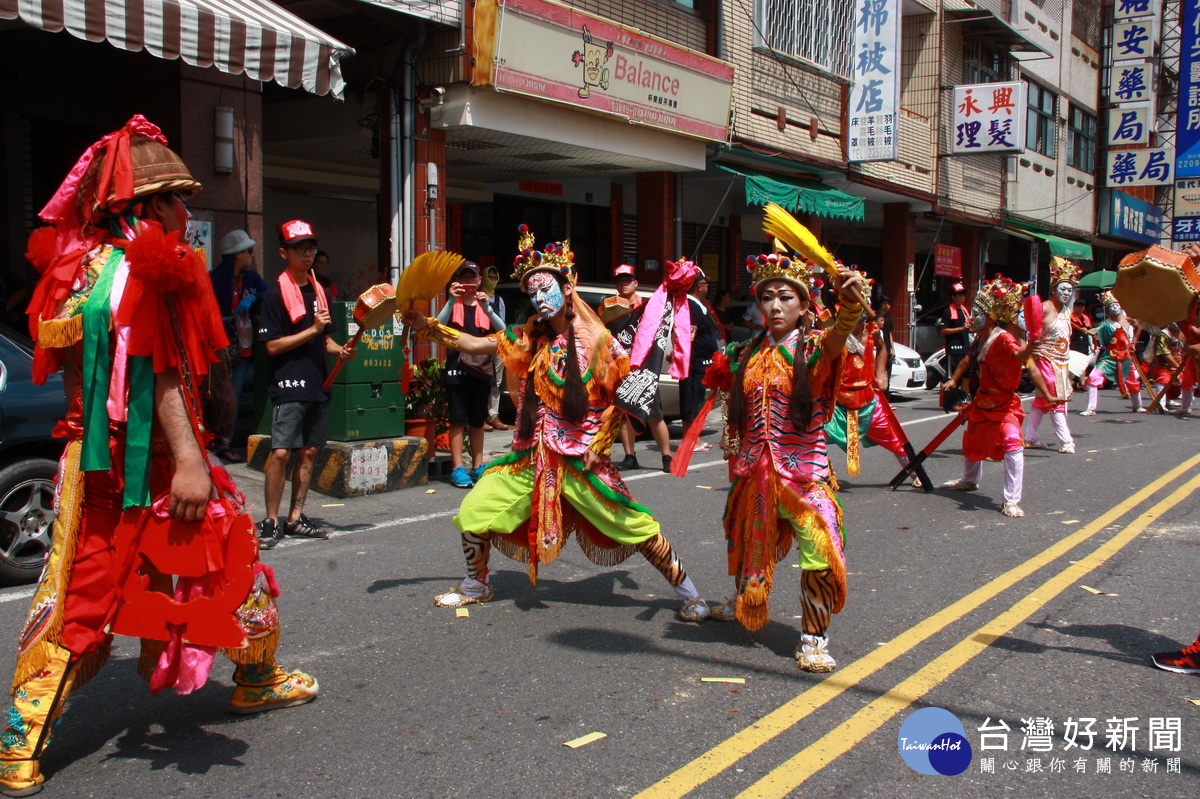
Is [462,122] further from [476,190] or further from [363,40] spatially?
[476,190]

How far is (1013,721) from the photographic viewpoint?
381 centimetres

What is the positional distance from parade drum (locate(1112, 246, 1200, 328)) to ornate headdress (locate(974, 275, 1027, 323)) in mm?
3165

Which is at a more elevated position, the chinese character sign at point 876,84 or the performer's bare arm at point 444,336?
the chinese character sign at point 876,84

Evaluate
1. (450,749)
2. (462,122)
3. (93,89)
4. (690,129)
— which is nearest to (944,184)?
(690,129)

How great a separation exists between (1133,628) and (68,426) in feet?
15.5

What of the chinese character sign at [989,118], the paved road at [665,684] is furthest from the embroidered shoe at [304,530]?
the chinese character sign at [989,118]

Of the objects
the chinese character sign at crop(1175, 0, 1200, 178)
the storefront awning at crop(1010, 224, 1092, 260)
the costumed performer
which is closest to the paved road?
the costumed performer

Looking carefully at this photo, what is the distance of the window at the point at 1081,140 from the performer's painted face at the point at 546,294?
3072 centimetres

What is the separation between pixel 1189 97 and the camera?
28.4 m

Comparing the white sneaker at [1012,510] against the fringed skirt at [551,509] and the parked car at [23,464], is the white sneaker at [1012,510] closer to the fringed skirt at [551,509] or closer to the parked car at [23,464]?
the fringed skirt at [551,509]

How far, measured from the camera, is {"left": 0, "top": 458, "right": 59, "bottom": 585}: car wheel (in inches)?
213

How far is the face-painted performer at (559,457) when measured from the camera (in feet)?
16.0

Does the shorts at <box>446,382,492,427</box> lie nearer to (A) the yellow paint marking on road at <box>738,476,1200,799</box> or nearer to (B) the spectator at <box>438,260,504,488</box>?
(B) the spectator at <box>438,260,504,488</box>

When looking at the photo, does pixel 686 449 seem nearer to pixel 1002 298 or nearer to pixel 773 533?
pixel 773 533
